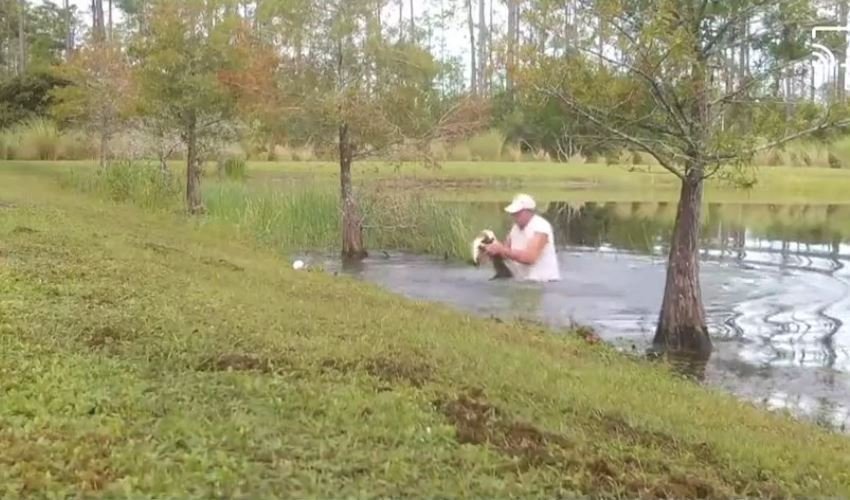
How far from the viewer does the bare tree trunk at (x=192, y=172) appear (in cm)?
1891

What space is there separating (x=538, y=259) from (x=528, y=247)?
0.76 feet

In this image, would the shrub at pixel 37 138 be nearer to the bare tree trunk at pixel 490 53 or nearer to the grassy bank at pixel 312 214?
the grassy bank at pixel 312 214

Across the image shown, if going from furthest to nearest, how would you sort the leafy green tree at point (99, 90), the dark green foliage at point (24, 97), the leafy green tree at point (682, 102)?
the dark green foliage at point (24, 97) < the leafy green tree at point (99, 90) < the leafy green tree at point (682, 102)

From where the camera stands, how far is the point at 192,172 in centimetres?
1903

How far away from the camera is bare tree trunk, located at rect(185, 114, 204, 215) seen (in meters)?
18.9

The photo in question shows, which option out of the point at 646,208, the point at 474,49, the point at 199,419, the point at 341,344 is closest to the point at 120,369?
the point at 199,419

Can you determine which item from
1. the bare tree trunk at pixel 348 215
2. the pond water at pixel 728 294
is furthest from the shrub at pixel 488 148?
the bare tree trunk at pixel 348 215

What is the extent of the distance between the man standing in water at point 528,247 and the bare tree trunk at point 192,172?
7083mm

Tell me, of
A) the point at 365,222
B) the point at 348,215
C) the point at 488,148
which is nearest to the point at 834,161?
the point at 488,148

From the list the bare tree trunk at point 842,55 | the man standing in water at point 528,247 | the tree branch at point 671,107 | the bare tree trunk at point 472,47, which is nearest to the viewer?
the tree branch at point 671,107

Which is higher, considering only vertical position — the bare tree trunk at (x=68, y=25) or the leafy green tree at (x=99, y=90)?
the bare tree trunk at (x=68, y=25)

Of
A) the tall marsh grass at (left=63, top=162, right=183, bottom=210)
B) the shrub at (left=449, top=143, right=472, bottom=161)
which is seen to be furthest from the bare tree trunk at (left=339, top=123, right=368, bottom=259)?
the shrub at (left=449, top=143, right=472, bottom=161)
